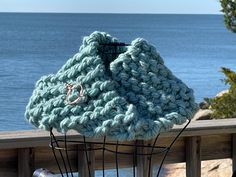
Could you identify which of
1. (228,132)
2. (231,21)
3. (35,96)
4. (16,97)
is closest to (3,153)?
(35,96)

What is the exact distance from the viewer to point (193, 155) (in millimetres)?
3295

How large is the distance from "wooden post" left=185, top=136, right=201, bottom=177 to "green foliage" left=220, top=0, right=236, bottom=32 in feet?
21.7

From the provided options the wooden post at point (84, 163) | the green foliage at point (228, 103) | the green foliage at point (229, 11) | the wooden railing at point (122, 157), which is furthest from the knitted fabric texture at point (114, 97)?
the green foliage at point (229, 11)

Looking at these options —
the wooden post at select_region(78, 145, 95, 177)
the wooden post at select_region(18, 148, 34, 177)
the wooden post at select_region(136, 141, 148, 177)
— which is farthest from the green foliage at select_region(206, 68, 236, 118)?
the wooden post at select_region(18, 148, 34, 177)

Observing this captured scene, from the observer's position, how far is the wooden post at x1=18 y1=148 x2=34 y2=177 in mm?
2902

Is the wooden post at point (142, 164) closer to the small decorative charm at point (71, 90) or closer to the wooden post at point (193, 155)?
the wooden post at point (193, 155)

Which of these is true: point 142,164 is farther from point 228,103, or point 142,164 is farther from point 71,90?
point 228,103

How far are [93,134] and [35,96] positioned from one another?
0.30 metres

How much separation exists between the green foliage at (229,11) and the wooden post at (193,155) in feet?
21.7

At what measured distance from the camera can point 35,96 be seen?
2.34 metres

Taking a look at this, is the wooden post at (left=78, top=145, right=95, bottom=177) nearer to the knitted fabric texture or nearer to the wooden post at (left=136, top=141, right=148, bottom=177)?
the wooden post at (left=136, top=141, right=148, bottom=177)

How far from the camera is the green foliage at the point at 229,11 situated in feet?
32.1

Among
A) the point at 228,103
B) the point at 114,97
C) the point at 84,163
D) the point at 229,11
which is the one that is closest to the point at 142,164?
the point at 84,163

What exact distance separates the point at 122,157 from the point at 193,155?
14.7 inches
